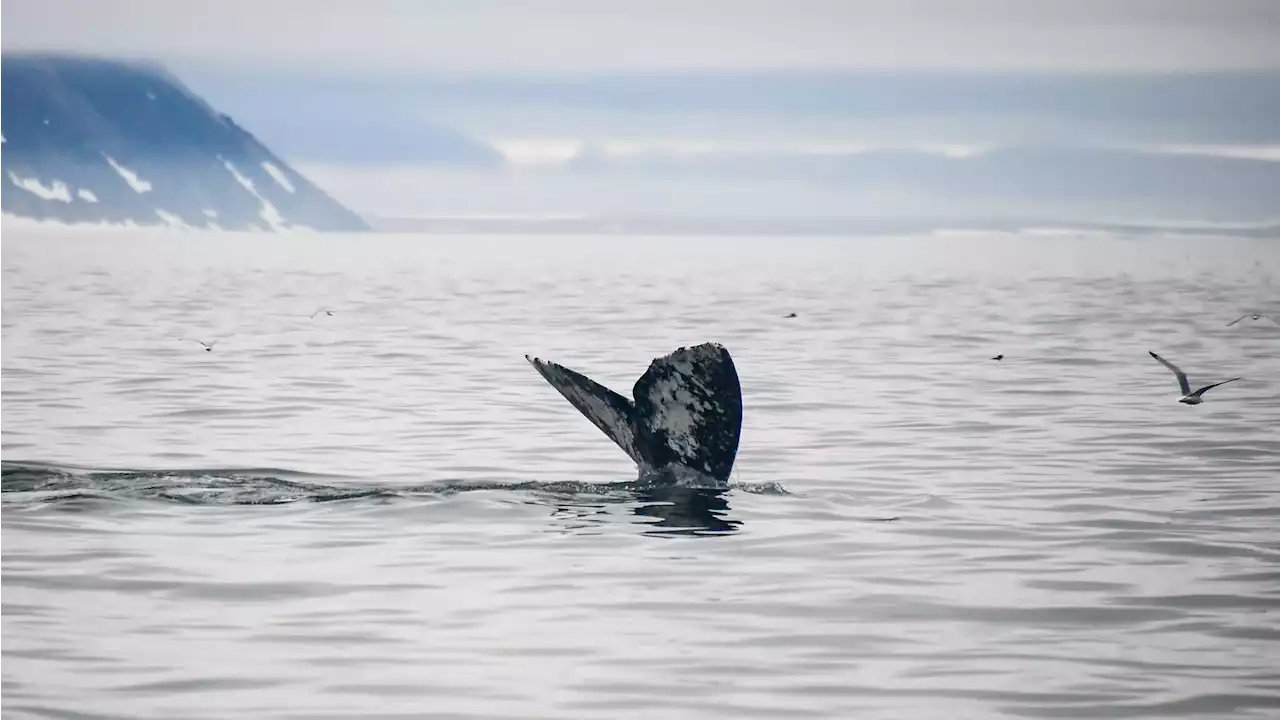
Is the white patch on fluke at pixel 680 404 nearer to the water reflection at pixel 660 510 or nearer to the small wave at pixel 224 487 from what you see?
the water reflection at pixel 660 510

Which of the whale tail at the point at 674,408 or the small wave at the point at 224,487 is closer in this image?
the whale tail at the point at 674,408

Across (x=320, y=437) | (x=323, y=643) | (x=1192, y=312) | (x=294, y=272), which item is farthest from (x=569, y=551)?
(x=294, y=272)

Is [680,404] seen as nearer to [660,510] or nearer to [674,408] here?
[674,408]

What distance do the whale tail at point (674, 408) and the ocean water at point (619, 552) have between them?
0.38 m

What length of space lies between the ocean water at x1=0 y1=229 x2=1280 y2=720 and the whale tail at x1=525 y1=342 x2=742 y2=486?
375mm

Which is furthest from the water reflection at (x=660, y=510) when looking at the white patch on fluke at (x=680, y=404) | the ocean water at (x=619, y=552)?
the white patch on fluke at (x=680, y=404)

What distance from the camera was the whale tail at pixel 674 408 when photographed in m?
13.0

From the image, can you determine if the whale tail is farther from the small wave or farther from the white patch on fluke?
the small wave

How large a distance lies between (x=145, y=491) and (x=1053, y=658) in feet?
25.9

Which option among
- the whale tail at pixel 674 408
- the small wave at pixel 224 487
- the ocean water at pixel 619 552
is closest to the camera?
the ocean water at pixel 619 552

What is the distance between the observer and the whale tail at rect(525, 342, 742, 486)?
42.6ft

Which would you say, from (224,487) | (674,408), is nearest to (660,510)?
(674,408)

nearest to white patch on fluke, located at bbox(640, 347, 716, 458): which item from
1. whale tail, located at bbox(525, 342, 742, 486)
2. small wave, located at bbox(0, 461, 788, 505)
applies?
whale tail, located at bbox(525, 342, 742, 486)

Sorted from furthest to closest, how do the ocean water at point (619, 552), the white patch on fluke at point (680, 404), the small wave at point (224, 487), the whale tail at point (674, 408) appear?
1. the small wave at point (224, 487)
2. the white patch on fluke at point (680, 404)
3. the whale tail at point (674, 408)
4. the ocean water at point (619, 552)
